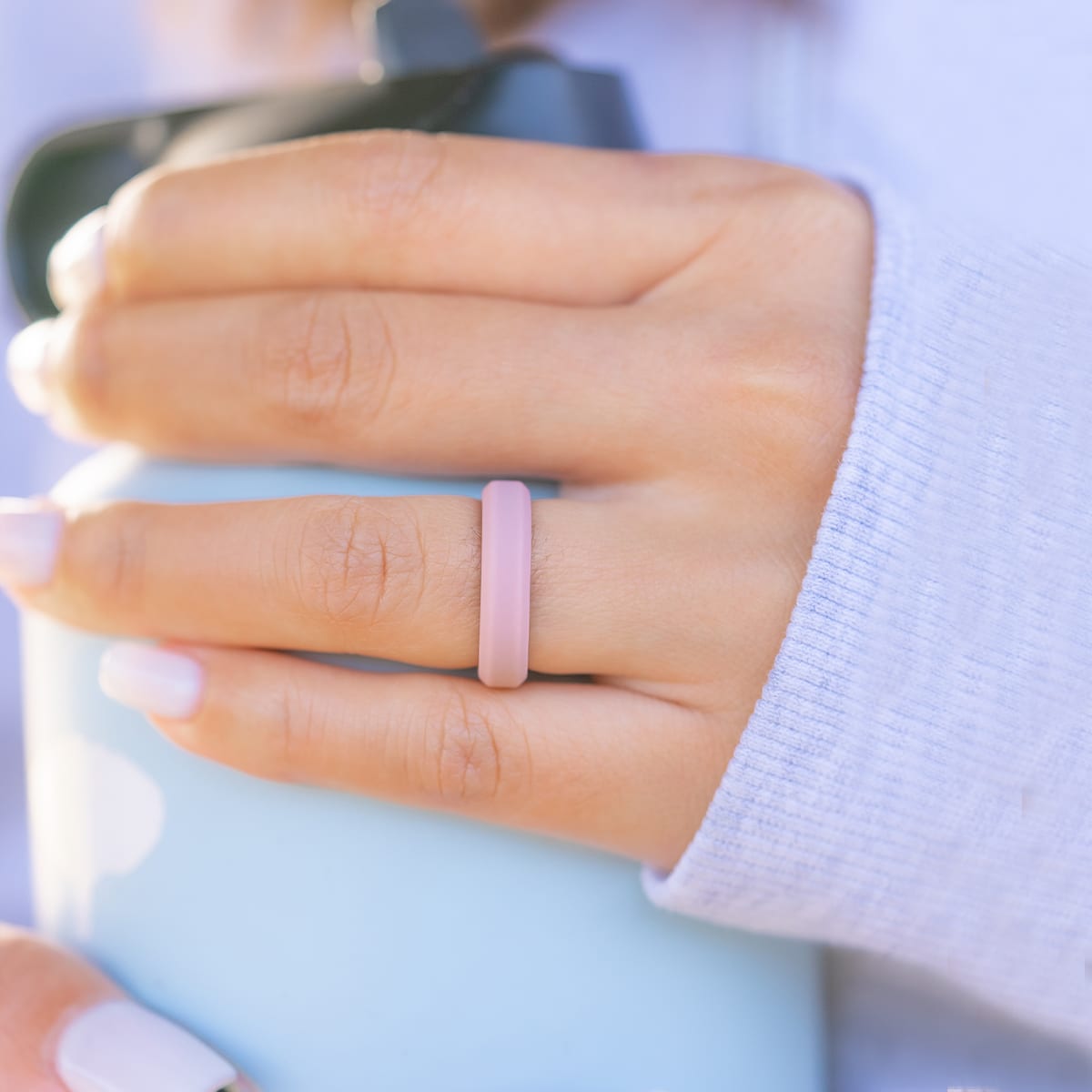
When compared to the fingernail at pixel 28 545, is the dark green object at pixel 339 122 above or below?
above

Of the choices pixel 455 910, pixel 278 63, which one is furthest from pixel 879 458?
pixel 278 63

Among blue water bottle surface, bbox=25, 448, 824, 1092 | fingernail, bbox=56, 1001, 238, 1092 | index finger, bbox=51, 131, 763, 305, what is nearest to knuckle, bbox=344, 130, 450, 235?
index finger, bbox=51, 131, 763, 305

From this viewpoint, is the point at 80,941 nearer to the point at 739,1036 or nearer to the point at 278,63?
the point at 739,1036

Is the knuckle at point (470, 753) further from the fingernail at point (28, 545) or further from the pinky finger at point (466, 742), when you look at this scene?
the fingernail at point (28, 545)

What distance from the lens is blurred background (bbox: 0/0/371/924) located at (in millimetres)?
845

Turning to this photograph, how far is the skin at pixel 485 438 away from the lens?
16.3 inches

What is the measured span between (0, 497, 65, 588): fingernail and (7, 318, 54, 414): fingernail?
0.25ft

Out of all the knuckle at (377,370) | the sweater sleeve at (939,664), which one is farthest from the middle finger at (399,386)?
the sweater sleeve at (939,664)

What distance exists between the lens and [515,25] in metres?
0.72

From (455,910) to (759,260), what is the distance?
0.31 m

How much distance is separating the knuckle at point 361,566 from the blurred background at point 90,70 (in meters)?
0.56

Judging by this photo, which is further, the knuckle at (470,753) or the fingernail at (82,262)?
the fingernail at (82,262)

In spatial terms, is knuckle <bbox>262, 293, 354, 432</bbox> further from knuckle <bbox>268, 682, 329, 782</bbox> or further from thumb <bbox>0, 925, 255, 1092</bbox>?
thumb <bbox>0, 925, 255, 1092</bbox>

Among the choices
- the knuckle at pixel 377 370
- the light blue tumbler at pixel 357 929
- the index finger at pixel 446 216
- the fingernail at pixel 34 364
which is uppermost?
the index finger at pixel 446 216
